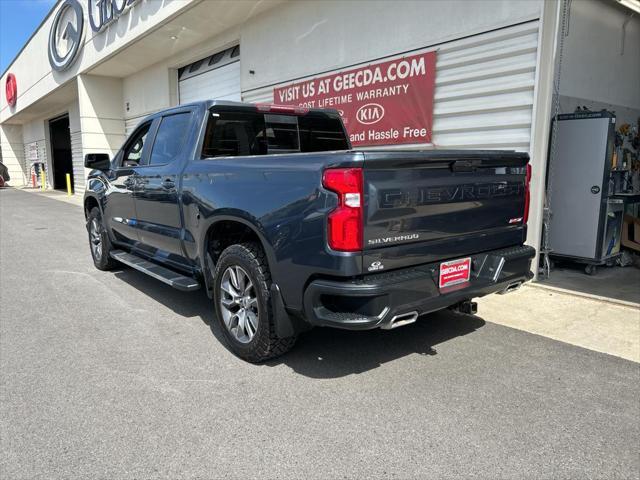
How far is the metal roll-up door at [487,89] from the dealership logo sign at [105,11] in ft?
33.7

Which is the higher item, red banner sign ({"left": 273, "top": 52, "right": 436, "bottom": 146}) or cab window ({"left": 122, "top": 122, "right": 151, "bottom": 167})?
red banner sign ({"left": 273, "top": 52, "right": 436, "bottom": 146})

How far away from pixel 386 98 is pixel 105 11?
39.0 feet

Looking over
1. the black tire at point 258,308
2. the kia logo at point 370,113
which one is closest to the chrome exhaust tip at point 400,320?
the black tire at point 258,308

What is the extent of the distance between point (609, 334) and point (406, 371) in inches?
83.4

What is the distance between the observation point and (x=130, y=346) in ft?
13.4

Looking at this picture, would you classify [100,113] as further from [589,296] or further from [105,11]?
[589,296]

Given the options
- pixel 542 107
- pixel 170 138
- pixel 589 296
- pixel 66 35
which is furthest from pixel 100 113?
pixel 589 296

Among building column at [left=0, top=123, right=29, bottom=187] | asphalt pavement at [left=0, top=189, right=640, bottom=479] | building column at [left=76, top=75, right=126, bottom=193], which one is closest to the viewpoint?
asphalt pavement at [left=0, top=189, right=640, bottom=479]

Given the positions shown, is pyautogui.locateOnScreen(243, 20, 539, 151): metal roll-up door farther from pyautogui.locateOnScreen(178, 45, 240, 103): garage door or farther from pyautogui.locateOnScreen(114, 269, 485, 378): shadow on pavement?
pyautogui.locateOnScreen(178, 45, 240, 103): garage door

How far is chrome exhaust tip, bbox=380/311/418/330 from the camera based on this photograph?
119 inches

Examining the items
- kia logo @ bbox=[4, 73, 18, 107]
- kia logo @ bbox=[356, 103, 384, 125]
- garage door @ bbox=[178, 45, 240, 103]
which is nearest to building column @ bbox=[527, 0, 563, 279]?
kia logo @ bbox=[356, 103, 384, 125]

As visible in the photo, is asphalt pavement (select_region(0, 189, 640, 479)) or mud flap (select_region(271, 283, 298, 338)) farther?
mud flap (select_region(271, 283, 298, 338))

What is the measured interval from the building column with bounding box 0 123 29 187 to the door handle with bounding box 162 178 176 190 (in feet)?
126

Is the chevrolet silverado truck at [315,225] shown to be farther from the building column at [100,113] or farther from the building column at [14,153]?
the building column at [14,153]
